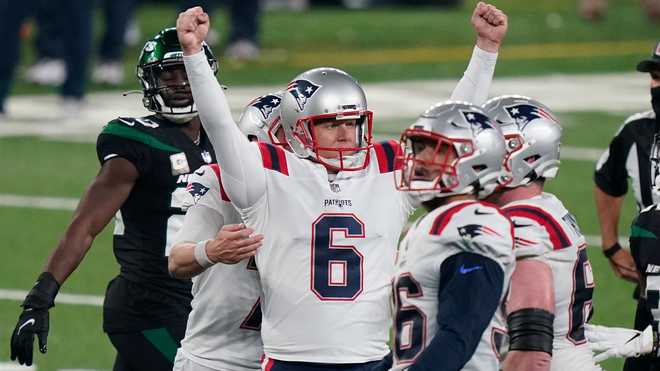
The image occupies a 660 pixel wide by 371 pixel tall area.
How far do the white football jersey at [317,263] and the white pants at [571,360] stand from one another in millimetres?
603

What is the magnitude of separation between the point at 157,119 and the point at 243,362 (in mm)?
1281

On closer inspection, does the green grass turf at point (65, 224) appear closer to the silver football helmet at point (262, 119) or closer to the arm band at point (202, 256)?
the silver football helmet at point (262, 119)

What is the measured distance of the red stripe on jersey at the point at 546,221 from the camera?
199 inches

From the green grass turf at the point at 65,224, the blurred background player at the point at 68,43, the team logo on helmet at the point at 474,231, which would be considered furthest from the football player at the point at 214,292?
the blurred background player at the point at 68,43

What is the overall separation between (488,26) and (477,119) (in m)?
1.39

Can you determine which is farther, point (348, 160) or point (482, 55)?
point (482, 55)

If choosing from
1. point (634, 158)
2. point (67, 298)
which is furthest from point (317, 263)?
point (67, 298)

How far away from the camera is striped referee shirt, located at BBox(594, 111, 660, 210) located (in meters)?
7.00

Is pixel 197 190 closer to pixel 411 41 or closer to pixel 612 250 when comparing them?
pixel 612 250

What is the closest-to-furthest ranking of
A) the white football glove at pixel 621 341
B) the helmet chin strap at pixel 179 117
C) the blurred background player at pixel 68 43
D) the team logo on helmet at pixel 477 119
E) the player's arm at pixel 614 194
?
the team logo on helmet at pixel 477 119 → the white football glove at pixel 621 341 → the helmet chin strap at pixel 179 117 → the player's arm at pixel 614 194 → the blurred background player at pixel 68 43

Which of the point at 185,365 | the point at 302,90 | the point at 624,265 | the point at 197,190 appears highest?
the point at 302,90

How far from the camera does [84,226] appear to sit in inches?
244

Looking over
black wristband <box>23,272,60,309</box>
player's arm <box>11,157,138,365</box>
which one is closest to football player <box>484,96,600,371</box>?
player's arm <box>11,157,138,365</box>

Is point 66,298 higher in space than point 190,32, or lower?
lower
